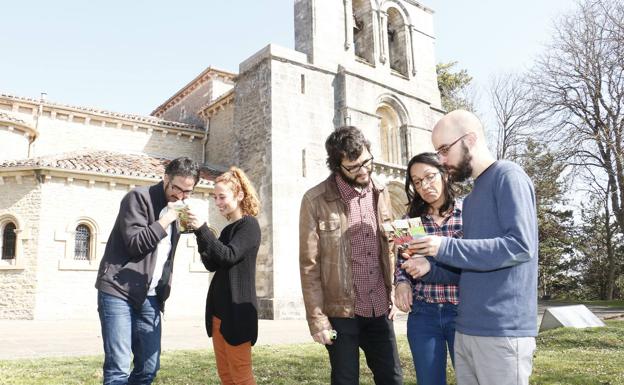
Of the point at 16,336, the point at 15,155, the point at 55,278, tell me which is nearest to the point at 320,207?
the point at 16,336

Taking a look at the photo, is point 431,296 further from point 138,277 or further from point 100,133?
point 100,133

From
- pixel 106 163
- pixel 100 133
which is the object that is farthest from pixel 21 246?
pixel 100 133

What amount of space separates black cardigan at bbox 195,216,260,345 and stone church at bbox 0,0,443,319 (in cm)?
1068

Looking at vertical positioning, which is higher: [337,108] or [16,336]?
[337,108]

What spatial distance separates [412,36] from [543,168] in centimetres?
797

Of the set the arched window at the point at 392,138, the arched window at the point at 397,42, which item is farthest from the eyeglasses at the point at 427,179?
the arched window at the point at 397,42

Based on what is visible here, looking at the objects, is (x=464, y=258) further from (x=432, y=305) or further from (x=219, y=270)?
(x=219, y=270)

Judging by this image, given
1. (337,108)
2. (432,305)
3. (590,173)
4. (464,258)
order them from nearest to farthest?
(464,258) → (432,305) → (337,108) → (590,173)

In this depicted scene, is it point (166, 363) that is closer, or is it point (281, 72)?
point (166, 363)

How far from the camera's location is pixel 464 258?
218 centimetres

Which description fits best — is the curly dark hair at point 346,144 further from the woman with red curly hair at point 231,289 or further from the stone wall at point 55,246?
the stone wall at point 55,246

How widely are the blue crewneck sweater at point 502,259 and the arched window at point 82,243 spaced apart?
14115mm

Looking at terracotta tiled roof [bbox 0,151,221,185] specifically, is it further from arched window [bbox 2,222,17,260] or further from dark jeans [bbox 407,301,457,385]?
dark jeans [bbox 407,301,457,385]

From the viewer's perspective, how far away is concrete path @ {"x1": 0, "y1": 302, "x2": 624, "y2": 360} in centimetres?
735
